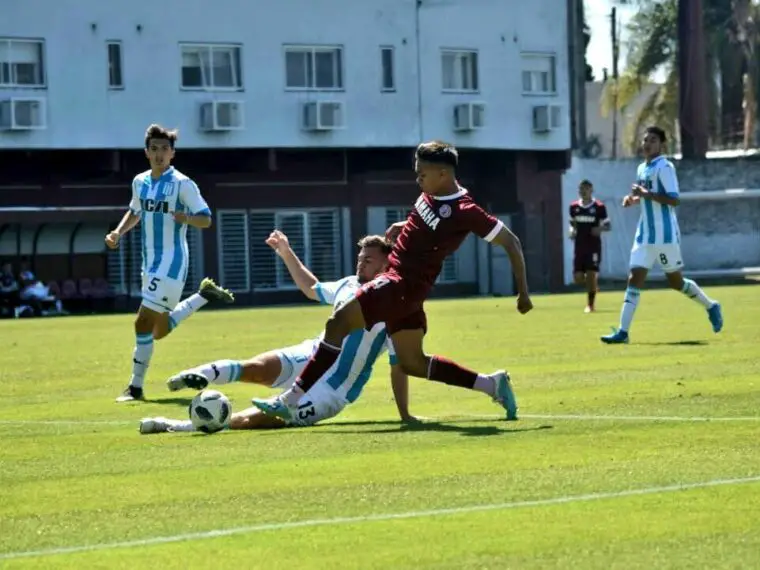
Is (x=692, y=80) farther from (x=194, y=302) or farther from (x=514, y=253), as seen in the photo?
(x=514, y=253)

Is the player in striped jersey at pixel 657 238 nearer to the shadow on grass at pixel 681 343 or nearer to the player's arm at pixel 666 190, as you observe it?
the player's arm at pixel 666 190

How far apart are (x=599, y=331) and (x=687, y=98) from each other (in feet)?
131

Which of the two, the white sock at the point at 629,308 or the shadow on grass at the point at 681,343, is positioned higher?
the white sock at the point at 629,308

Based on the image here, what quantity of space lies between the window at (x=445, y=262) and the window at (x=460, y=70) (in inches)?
152

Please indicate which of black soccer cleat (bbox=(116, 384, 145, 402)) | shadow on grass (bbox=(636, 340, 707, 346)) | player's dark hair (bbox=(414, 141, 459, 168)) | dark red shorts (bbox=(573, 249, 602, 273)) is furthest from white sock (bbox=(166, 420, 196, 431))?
dark red shorts (bbox=(573, 249, 602, 273))

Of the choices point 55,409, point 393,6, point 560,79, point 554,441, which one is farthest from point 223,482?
point 560,79

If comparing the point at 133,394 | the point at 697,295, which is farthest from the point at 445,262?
the point at 133,394

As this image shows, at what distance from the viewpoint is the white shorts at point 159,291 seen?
15.9 metres

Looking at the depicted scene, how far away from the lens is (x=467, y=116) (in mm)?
52312

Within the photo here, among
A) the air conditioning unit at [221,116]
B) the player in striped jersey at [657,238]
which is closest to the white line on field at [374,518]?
the player in striped jersey at [657,238]

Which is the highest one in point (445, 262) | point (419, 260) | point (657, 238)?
point (419, 260)

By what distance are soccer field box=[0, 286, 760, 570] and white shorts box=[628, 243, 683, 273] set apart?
3.75 meters

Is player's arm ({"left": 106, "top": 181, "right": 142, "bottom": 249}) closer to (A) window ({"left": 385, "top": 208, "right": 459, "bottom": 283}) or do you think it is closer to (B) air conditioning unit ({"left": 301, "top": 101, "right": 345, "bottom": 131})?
(B) air conditioning unit ({"left": 301, "top": 101, "right": 345, "bottom": 131})

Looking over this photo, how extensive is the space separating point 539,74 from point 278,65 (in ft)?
31.0
